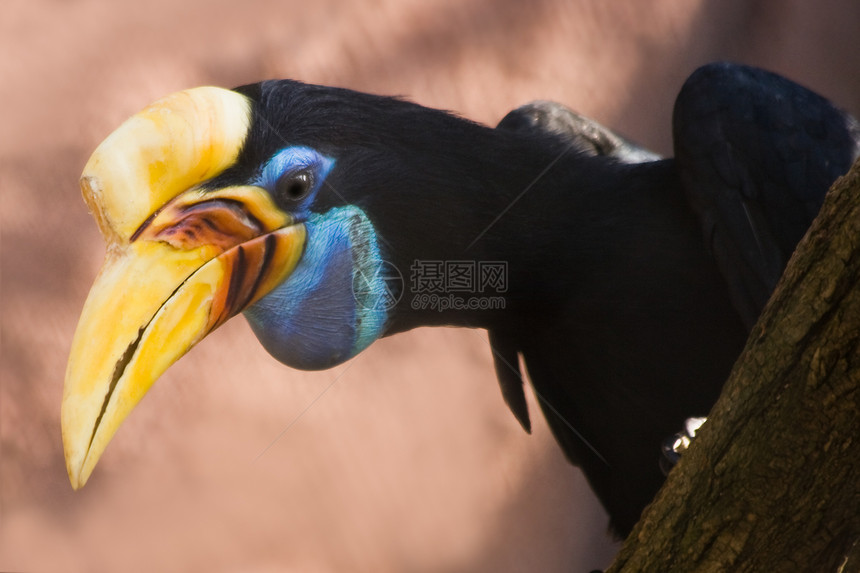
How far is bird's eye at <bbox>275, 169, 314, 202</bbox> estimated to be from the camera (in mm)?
816

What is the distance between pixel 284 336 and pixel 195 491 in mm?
507

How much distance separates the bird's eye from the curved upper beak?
1cm

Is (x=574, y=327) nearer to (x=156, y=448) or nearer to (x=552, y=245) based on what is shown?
(x=552, y=245)

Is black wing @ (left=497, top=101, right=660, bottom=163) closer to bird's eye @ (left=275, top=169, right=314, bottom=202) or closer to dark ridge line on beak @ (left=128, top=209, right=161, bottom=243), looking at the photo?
bird's eye @ (left=275, top=169, right=314, bottom=202)

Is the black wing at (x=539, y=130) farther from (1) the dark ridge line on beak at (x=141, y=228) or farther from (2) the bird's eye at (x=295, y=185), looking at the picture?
(1) the dark ridge line on beak at (x=141, y=228)

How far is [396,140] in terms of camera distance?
2.81 ft

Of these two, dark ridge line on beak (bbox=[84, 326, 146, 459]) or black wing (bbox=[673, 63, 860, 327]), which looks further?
black wing (bbox=[673, 63, 860, 327])

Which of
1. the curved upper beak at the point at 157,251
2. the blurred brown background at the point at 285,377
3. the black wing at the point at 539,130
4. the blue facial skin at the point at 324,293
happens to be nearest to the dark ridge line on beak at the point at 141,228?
the curved upper beak at the point at 157,251

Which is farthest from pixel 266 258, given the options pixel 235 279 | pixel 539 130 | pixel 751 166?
→ pixel 751 166

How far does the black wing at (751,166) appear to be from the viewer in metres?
0.83

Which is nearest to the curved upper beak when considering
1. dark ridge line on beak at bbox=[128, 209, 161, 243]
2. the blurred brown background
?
dark ridge line on beak at bbox=[128, 209, 161, 243]

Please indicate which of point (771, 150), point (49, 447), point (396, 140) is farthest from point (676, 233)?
point (49, 447)

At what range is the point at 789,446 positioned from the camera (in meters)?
0.52

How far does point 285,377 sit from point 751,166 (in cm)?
72
